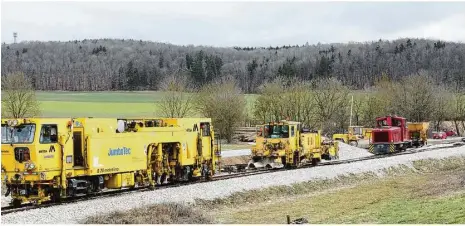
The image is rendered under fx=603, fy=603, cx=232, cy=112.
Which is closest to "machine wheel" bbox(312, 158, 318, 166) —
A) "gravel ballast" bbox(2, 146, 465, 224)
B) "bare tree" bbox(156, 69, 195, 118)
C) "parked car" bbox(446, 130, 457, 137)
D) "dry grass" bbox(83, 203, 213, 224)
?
"gravel ballast" bbox(2, 146, 465, 224)

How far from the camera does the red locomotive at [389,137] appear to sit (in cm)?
4803

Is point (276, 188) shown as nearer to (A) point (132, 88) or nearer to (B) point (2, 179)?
(B) point (2, 179)

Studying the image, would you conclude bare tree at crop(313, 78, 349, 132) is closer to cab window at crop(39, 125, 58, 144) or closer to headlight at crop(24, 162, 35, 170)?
cab window at crop(39, 125, 58, 144)

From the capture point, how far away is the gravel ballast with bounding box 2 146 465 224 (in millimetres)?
18266

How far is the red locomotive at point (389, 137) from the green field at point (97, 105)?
33.3 metres

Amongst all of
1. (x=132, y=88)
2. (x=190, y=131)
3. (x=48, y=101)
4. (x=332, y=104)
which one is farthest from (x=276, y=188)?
(x=132, y=88)

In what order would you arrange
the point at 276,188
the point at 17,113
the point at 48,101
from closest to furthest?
1. the point at 276,188
2. the point at 17,113
3. the point at 48,101

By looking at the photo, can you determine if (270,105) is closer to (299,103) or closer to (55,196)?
(299,103)

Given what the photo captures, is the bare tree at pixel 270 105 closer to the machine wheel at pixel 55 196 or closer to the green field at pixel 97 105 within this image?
the green field at pixel 97 105

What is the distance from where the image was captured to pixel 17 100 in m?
61.1

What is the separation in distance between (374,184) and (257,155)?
7.16m

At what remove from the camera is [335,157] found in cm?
4325

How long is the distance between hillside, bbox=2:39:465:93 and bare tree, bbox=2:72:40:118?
72095 millimetres

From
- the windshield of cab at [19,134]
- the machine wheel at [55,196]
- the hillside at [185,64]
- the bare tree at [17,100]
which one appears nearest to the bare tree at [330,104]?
the bare tree at [17,100]
